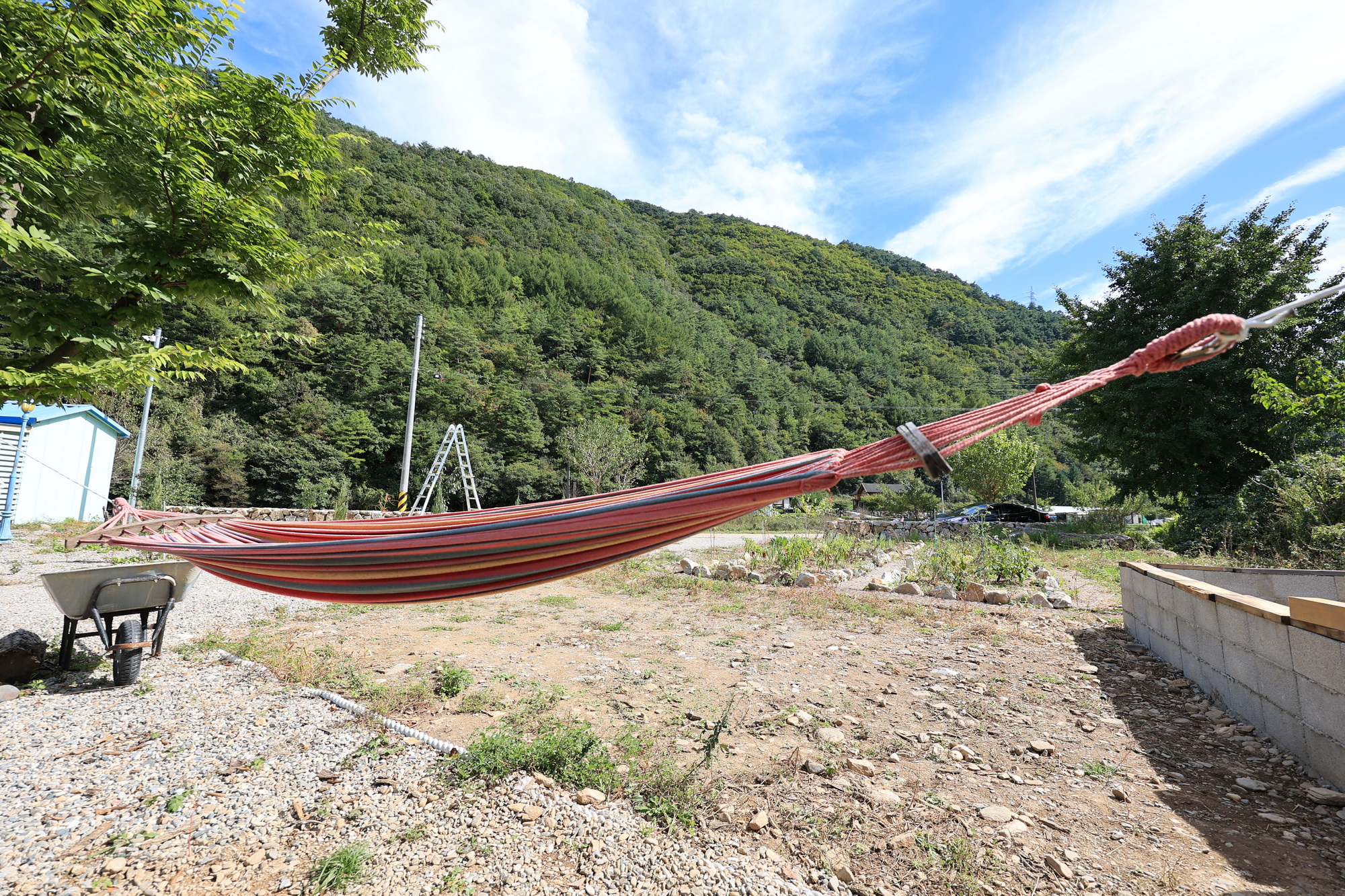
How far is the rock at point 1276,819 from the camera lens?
1775 millimetres

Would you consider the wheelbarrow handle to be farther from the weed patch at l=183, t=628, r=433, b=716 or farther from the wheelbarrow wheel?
the weed patch at l=183, t=628, r=433, b=716

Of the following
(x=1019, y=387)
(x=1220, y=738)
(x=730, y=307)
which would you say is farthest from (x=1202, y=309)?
(x=730, y=307)

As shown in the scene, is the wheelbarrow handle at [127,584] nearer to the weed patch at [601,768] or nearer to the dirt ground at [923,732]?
the dirt ground at [923,732]

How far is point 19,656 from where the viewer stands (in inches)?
111

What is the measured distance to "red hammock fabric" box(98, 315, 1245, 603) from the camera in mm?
1331

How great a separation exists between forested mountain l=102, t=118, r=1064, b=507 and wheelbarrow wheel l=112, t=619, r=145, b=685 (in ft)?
6.99

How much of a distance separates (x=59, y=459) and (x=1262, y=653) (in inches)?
615

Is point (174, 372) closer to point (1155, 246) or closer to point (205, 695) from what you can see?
point (205, 695)

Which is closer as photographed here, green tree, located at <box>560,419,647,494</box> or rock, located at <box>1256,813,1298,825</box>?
rock, located at <box>1256,813,1298,825</box>

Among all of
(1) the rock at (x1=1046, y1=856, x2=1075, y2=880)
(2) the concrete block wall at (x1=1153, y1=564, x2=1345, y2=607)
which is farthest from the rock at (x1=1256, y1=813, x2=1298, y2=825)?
(2) the concrete block wall at (x1=1153, y1=564, x2=1345, y2=607)

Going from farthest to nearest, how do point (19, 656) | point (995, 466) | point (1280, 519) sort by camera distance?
1. point (995, 466)
2. point (1280, 519)
3. point (19, 656)

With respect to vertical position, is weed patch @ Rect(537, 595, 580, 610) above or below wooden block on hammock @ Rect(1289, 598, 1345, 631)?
below

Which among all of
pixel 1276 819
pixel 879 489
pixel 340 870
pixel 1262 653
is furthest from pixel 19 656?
pixel 879 489

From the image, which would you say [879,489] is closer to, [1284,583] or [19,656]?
[1284,583]
